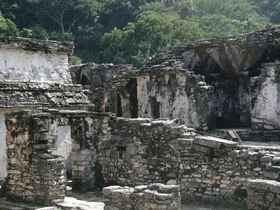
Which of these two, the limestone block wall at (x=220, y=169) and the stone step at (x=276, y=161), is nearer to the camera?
the stone step at (x=276, y=161)

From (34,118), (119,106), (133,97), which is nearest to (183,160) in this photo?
(34,118)

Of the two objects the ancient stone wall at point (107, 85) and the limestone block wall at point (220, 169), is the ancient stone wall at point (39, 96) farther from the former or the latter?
the ancient stone wall at point (107, 85)

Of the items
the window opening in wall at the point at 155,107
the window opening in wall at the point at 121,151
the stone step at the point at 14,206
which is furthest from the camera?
the window opening in wall at the point at 155,107

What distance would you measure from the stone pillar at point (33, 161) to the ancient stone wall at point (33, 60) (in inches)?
224

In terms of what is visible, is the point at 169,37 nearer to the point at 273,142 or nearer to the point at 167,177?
the point at 273,142

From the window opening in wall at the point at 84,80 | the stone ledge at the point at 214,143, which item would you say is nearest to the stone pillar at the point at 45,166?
the stone ledge at the point at 214,143

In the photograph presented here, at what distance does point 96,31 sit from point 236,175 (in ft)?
138

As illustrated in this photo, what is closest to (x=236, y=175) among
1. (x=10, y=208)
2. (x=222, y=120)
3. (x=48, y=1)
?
(x=10, y=208)

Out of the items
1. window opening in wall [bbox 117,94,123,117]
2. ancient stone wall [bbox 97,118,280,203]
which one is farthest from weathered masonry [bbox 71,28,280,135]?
ancient stone wall [bbox 97,118,280,203]

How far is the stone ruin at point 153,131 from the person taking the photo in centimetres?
1129

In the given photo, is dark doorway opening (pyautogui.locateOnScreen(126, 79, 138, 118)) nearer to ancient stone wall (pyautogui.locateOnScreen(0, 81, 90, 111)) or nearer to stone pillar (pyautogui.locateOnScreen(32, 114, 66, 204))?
ancient stone wall (pyautogui.locateOnScreen(0, 81, 90, 111))

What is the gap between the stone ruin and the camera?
37.0ft

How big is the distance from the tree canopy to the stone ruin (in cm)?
2089

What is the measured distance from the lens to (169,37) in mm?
45250
